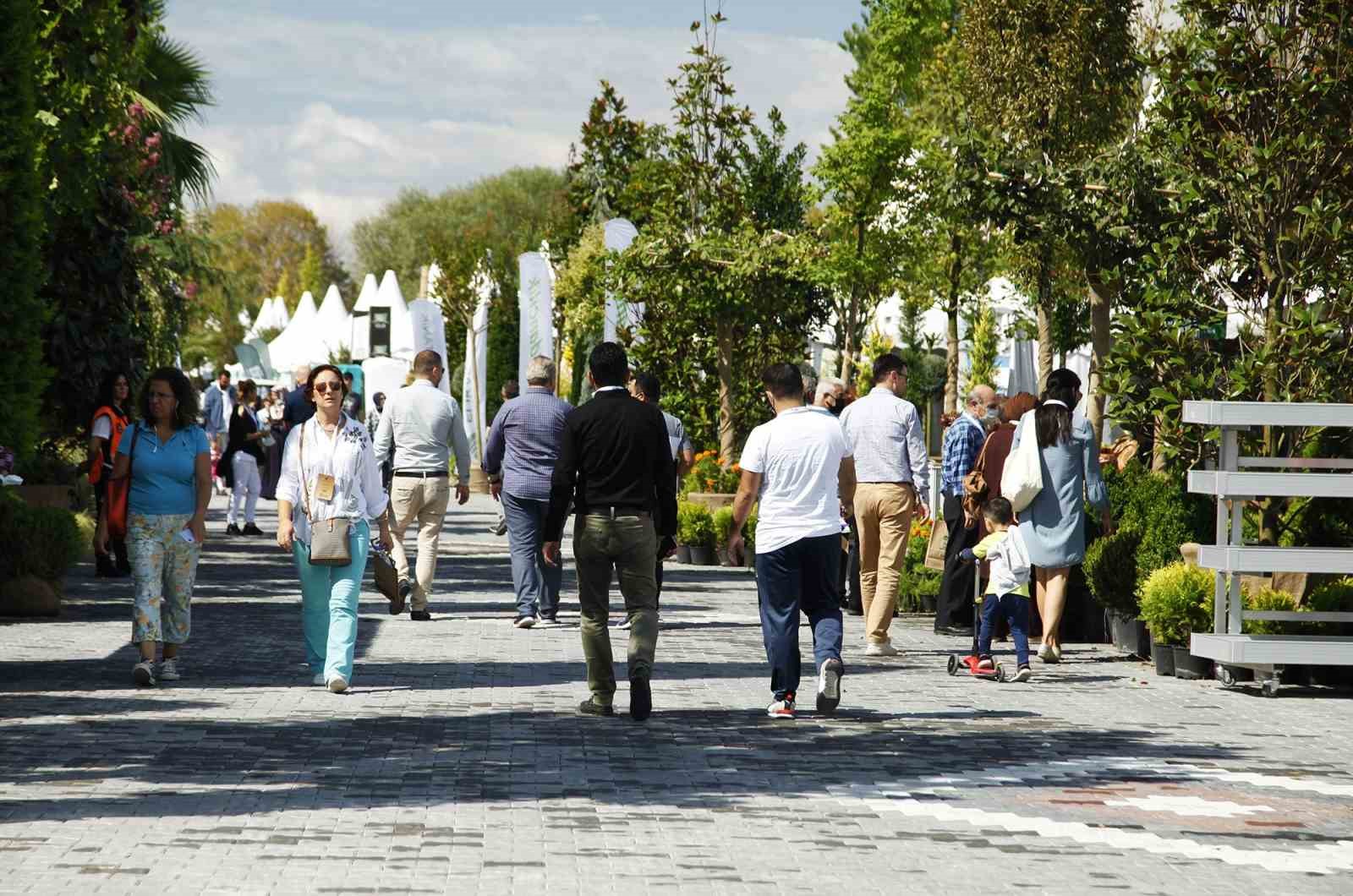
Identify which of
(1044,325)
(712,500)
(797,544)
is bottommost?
(712,500)

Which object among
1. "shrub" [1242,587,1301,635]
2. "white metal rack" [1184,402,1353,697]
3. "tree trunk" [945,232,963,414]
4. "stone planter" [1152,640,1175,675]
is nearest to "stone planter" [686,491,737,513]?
"tree trunk" [945,232,963,414]

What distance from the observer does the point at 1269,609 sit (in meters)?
11.9

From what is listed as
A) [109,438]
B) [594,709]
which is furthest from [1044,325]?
[594,709]

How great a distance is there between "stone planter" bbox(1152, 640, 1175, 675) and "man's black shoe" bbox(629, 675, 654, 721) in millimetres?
3976

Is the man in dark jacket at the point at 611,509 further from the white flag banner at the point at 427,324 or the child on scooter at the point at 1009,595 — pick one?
the white flag banner at the point at 427,324

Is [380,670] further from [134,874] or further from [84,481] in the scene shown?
[84,481]

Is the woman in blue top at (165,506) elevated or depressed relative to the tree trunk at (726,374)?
depressed

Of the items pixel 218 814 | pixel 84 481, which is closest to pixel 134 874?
pixel 218 814

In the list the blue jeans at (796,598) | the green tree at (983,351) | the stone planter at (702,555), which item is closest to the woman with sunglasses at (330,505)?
the blue jeans at (796,598)

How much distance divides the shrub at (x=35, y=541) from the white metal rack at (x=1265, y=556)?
335 inches

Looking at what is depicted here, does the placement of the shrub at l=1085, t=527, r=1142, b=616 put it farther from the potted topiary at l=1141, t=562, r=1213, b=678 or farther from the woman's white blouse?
the woman's white blouse

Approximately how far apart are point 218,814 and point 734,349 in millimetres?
24151

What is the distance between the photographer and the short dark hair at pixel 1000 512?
494 inches

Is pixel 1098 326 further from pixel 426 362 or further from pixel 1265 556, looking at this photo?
pixel 1265 556
